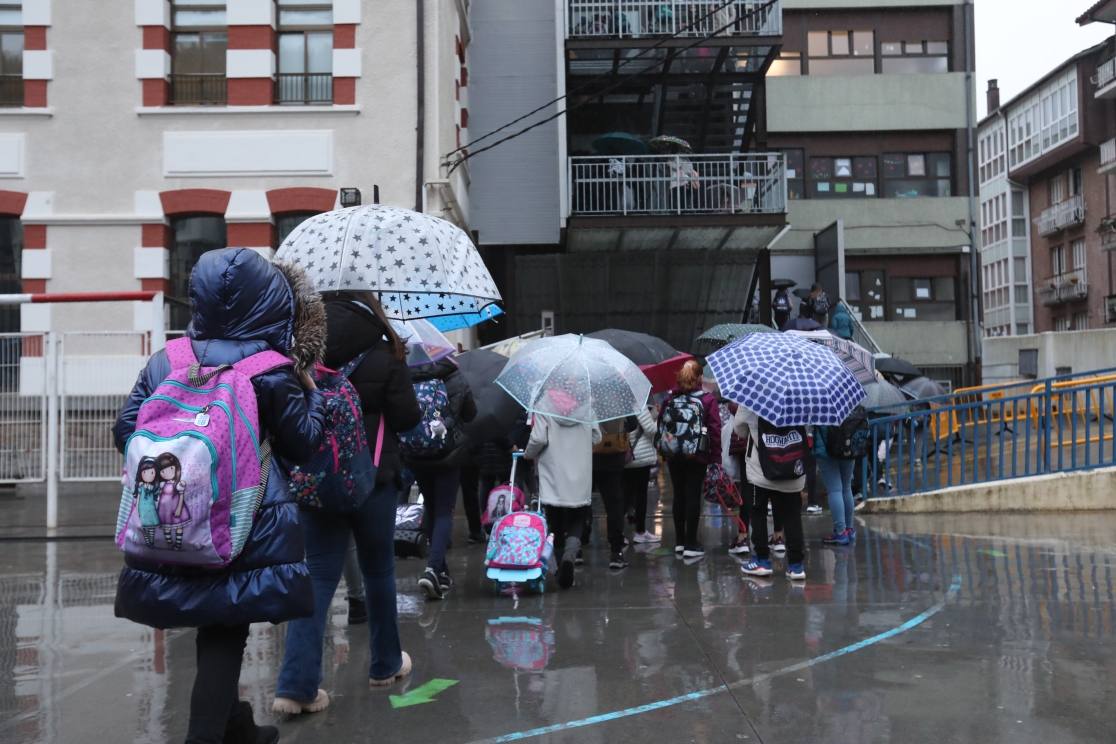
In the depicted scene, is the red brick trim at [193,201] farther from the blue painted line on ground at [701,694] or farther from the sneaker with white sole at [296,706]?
the blue painted line on ground at [701,694]

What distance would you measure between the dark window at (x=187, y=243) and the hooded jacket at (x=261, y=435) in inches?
505

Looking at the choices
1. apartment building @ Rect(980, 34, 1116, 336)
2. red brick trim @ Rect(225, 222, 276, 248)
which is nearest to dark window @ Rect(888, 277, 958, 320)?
apartment building @ Rect(980, 34, 1116, 336)

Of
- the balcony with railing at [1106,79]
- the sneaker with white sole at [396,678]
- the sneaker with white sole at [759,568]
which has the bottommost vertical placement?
the sneaker with white sole at [396,678]

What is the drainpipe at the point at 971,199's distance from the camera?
2998 centimetres

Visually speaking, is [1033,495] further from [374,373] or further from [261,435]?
[261,435]

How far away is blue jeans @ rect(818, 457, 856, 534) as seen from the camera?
9.86m

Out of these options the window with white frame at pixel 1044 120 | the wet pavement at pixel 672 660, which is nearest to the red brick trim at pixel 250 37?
the wet pavement at pixel 672 660

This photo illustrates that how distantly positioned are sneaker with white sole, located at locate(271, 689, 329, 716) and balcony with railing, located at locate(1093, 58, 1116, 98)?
4817cm

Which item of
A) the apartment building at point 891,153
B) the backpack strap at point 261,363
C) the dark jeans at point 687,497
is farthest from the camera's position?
the apartment building at point 891,153

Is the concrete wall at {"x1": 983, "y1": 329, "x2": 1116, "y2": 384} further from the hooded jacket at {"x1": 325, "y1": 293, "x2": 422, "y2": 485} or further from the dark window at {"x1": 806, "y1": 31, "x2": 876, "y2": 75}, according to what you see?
the hooded jacket at {"x1": 325, "y1": 293, "x2": 422, "y2": 485}

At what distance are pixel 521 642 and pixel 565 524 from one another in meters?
2.14

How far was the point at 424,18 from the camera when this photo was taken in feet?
53.0

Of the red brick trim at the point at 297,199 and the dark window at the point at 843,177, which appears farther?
the dark window at the point at 843,177

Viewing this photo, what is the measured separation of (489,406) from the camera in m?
9.70
